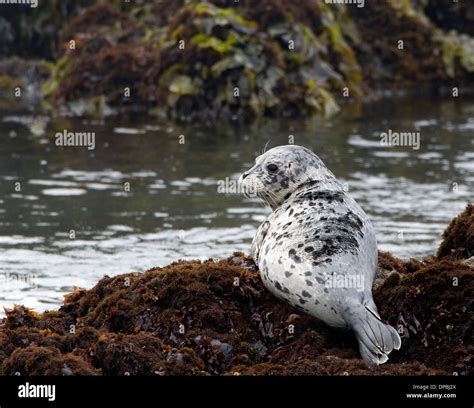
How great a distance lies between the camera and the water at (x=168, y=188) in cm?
1052

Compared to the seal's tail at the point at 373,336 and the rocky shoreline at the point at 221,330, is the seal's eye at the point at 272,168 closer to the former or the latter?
the rocky shoreline at the point at 221,330

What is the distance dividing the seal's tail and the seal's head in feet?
4.67

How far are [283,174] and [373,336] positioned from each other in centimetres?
173

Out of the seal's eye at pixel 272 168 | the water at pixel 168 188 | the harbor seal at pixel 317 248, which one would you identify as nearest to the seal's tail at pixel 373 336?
the harbor seal at pixel 317 248

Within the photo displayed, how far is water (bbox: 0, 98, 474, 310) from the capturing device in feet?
34.5

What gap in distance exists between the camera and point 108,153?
1677 centimetres

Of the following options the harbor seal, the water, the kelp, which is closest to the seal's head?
the harbor seal

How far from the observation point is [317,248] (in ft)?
20.6

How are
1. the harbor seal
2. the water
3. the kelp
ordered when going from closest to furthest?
the harbor seal, the water, the kelp

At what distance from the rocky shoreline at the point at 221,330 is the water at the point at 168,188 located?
210 centimetres

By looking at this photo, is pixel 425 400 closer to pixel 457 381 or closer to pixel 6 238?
pixel 457 381

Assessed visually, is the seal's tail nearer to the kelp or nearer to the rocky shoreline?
the rocky shoreline

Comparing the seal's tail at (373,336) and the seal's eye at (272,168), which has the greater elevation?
the seal's eye at (272,168)

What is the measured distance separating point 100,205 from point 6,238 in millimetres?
1952
